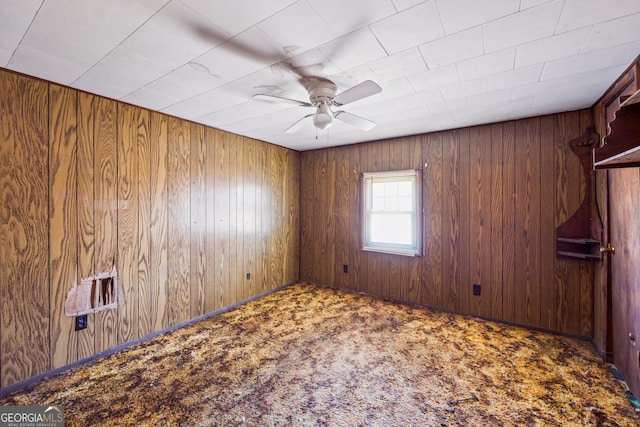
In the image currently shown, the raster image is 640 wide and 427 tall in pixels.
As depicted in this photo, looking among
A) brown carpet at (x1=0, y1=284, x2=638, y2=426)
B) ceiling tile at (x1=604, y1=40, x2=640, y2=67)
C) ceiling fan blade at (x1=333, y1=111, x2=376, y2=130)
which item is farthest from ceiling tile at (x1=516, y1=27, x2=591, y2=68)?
brown carpet at (x1=0, y1=284, x2=638, y2=426)

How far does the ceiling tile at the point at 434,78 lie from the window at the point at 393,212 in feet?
5.16

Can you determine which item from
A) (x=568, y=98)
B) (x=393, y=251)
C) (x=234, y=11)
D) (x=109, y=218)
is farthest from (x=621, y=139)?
(x=109, y=218)

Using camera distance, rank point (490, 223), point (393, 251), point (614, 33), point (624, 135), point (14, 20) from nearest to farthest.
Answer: point (624, 135), point (14, 20), point (614, 33), point (490, 223), point (393, 251)

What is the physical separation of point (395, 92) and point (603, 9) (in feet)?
4.07

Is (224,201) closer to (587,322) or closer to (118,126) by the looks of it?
(118,126)

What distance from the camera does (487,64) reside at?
1.86 m

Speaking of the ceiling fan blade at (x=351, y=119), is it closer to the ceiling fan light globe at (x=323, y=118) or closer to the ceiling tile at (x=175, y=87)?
the ceiling fan light globe at (x=323, y=118)

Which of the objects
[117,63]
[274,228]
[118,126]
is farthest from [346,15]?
[274,228]

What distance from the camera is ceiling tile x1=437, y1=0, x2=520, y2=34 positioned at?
4.25 feet

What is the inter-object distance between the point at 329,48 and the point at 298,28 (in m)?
0.26

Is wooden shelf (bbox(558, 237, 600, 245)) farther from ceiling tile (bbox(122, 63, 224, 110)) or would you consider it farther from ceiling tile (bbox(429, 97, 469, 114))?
ceiling tile (bbox(122, 63, 224, 110))

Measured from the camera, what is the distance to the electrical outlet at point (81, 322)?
228 cm

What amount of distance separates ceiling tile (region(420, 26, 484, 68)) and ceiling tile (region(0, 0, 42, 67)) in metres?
2.11

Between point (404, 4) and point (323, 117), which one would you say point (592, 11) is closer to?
point (404, 4)
